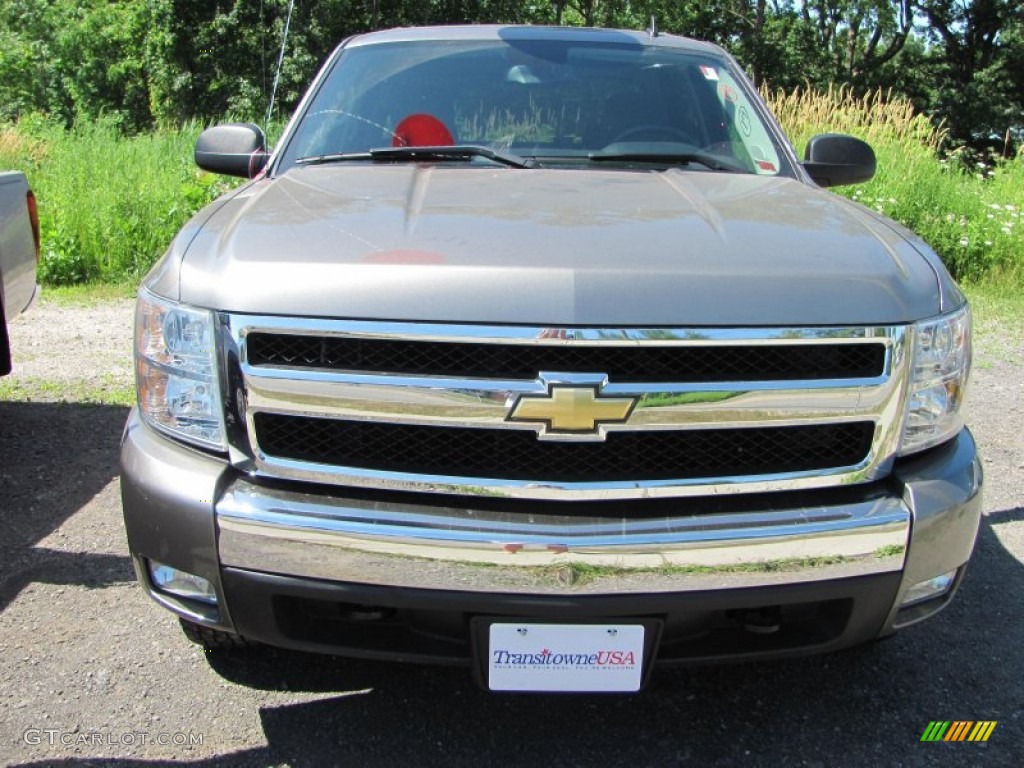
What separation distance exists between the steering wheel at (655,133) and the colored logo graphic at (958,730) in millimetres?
2035

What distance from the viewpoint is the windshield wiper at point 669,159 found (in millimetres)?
3094

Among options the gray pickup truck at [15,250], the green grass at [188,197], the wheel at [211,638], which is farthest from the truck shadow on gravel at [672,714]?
the green grass at [188,197]

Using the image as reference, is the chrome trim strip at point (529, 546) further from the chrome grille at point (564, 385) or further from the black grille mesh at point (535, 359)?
the black grille mesh at point (535, 359)

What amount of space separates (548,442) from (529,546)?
0.23m

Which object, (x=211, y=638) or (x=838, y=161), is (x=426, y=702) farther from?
(x=838, y=161)

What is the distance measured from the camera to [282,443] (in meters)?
2.03

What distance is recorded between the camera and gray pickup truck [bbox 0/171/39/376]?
13.7ft

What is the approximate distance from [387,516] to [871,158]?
8.42ft

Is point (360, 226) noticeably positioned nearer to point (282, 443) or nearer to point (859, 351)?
point (282, 443)

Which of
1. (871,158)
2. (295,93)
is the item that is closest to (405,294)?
(871,158)

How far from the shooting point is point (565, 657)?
2014mm

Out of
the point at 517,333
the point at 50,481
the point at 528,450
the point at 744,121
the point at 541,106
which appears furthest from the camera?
the point at 50,481

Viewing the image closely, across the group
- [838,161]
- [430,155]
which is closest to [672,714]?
[430,155]

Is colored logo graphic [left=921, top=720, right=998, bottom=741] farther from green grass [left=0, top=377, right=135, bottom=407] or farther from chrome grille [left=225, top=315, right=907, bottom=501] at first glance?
green grass [left=0, top=377, right=135, bottom=407]
